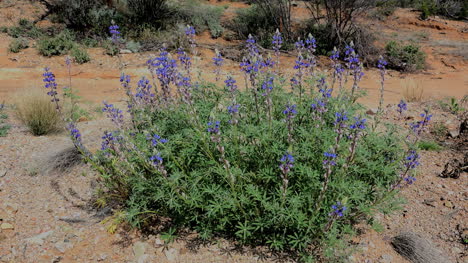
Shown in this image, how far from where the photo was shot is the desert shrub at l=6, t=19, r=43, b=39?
581 inches

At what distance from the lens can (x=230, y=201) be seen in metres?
3.29

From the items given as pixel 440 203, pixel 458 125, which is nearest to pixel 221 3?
pixel 458 125

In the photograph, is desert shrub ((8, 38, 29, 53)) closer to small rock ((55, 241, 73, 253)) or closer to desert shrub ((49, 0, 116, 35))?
desert shrub ((49, 0, 116, 35))

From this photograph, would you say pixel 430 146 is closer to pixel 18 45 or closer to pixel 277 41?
pixel 277 41

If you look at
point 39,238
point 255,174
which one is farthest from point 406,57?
point 39,238

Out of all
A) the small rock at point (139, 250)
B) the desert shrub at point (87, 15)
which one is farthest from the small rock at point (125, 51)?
the small rock at point (139, 250)

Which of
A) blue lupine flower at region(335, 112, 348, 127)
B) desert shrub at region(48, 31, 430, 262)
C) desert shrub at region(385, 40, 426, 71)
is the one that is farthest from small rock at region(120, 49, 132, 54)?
blue lupine flower at region(335, 112, 348, 127)

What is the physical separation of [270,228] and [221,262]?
0.60m

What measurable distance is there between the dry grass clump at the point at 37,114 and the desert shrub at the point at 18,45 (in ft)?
26.6

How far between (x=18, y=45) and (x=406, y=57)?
14.8 meters

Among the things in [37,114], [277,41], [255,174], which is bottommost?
[37,114]

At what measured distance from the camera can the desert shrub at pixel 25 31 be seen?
581 inches

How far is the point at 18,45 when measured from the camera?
1333 cm

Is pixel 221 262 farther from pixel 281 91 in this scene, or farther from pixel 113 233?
pixel 281 91
